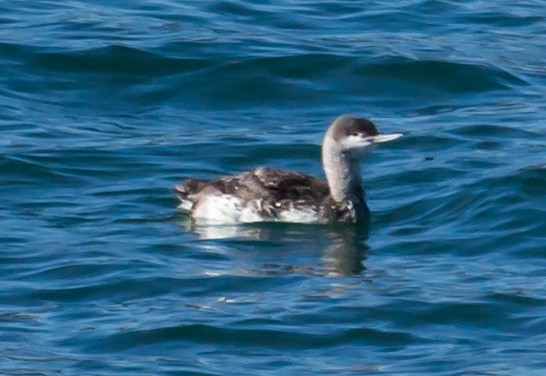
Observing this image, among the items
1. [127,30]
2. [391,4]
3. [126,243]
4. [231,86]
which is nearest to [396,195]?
[126,243]

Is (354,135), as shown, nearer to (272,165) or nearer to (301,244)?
(301,244)

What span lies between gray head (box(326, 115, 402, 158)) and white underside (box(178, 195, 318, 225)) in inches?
24.4

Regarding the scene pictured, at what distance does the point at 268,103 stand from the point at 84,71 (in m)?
2.19

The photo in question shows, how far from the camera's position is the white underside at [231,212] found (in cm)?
1608

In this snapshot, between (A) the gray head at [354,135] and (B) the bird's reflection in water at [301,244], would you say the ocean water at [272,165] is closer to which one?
(B) the bird's reflection in water at [301,244]

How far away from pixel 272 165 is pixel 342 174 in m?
1.89

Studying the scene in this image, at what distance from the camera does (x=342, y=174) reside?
654 inches

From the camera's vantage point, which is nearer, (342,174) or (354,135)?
(354,135)

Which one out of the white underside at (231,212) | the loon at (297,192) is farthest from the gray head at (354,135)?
the white underside at (231,212)

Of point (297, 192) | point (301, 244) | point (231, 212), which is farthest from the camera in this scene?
point (297, 192)

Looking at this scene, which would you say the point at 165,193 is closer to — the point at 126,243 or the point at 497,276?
the point at 126,243

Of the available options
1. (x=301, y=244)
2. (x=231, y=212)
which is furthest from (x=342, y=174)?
(x=301, y=244)

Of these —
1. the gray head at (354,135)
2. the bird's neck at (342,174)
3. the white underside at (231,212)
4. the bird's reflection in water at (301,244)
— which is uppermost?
the gray head at (354,135)

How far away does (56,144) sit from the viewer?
1855 centimetres
